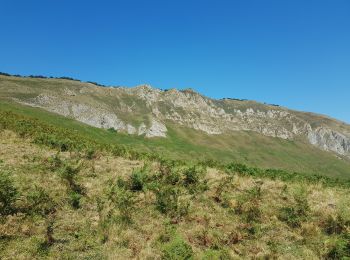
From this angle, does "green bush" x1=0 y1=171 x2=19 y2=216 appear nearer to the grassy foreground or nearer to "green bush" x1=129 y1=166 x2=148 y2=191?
the grassy foreground

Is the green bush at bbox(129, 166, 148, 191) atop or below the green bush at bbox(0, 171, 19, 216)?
atop

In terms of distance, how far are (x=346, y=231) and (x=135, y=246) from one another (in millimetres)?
7848

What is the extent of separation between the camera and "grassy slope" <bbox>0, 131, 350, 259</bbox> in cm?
1189

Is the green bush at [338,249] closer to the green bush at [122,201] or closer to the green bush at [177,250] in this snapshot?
Result: the green bush at [177,250]

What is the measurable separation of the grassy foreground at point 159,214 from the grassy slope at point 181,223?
0.04m

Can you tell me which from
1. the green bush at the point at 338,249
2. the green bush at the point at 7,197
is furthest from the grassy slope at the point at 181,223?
the green bush at the point at 7,197

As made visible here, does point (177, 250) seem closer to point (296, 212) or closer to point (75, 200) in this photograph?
point (75, 200)

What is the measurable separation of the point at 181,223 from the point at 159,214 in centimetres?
111

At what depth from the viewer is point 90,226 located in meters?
13.2

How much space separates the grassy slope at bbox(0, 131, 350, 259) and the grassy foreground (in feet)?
0.12

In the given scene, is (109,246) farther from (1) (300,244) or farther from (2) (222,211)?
(1) (300,244)

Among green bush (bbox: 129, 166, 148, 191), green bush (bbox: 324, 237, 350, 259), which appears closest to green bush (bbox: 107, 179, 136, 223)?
green bush (bbox: 129, 166, 148, 191)

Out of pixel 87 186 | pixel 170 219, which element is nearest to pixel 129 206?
pixel 170 219

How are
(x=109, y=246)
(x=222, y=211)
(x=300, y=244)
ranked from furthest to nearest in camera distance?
(x=222, y=211), (x=300, y=244), (x=109, y=246)
